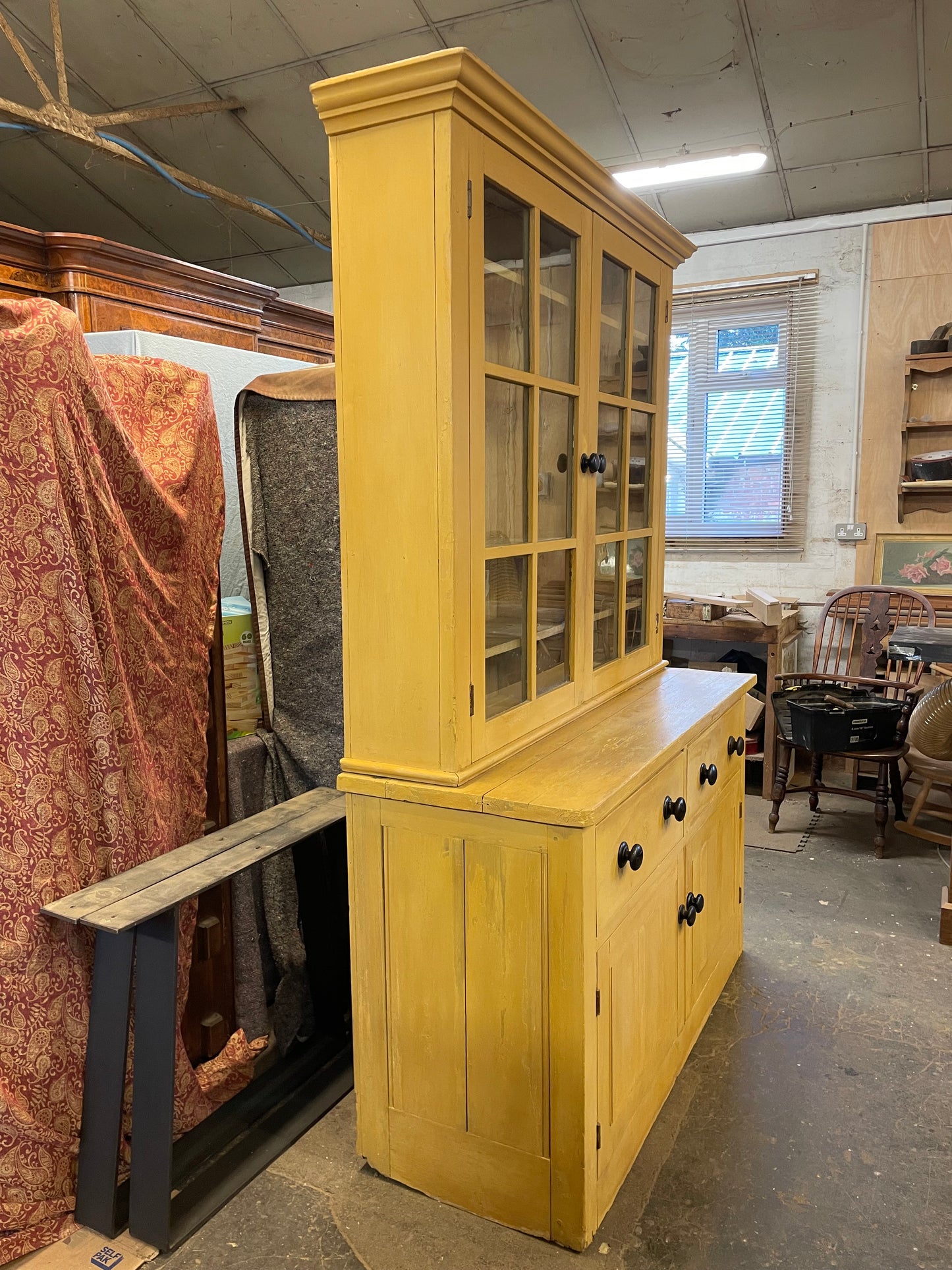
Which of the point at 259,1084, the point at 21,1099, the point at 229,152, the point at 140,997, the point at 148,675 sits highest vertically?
the point at 229,152

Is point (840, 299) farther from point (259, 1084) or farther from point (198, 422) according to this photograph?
point (259, 1084)

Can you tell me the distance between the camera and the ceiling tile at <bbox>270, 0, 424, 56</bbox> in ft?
11.2

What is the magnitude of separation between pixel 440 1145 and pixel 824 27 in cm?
378

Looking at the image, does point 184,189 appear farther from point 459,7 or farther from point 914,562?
point 914,562

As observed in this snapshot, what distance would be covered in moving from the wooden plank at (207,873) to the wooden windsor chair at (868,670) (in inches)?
93.0

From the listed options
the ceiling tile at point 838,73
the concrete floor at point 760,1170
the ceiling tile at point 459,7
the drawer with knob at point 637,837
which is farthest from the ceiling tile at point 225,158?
the concrete floor at point 760,1170

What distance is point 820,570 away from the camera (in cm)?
462

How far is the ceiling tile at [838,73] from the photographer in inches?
128

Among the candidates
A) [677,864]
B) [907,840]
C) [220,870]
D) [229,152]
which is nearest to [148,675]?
[220,870]

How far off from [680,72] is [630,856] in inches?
127

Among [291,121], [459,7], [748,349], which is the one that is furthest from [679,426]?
[291,121]

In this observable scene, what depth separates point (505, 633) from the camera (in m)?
1.78

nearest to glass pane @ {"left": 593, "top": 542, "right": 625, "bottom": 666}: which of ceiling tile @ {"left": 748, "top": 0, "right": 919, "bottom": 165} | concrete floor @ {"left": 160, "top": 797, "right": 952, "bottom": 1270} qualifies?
concrete floor @ {"left": 160, "top": 797, "right": 952, "bottom": 1270}

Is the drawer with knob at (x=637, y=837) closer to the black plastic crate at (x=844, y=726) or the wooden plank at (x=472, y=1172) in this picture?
the wooden plank at (x=472, y=1172)
